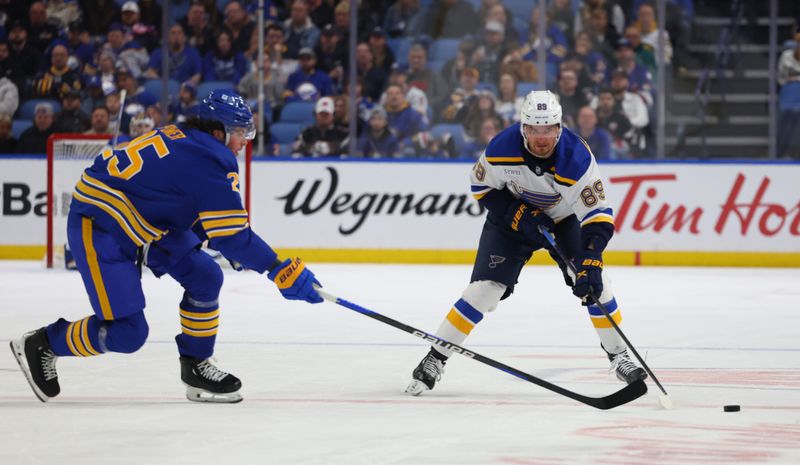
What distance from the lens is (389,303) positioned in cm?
785

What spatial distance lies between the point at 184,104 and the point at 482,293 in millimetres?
6827

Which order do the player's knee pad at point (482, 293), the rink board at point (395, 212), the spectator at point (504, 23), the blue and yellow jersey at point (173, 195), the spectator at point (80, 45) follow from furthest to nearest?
the spectator at point (80, 45)
the spectator at point (504, 23)
the rink board at point (395, 212)
the player's knee pad at point (482, 293)
the blue and yellow jersey at point (173, 195)

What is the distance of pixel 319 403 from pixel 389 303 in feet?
11.2

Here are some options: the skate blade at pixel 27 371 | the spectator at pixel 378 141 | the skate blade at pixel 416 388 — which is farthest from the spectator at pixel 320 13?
the skate blade at pixel 27 371

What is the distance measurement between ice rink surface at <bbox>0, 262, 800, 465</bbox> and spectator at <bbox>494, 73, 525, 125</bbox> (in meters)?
2.92

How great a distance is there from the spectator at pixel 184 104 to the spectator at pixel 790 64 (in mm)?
5016

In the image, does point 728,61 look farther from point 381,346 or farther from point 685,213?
point 381,346

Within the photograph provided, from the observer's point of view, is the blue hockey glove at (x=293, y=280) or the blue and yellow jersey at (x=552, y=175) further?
the blue and yellow jersey at (x=552, y=175)

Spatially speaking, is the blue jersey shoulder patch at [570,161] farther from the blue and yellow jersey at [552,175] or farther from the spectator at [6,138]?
the spectator at [6,138]

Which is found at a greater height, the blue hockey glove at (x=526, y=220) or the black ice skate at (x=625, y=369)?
the blue hockey glove at (x=526, y=220)

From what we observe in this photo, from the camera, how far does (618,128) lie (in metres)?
10.7

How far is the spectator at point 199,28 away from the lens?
444 inches

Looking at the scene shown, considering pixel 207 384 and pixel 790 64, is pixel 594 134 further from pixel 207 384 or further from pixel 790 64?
pixel 207 384

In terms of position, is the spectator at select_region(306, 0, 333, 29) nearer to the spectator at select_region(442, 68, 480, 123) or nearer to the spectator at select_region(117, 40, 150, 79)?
the spectator at select_region(442, 68, 480, 123)
